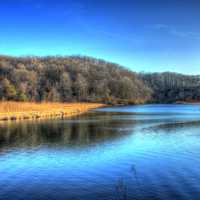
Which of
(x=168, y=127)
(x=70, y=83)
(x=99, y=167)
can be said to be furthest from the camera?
(x=70, y=83)

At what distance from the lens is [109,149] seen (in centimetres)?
1936

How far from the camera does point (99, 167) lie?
14.5 metres

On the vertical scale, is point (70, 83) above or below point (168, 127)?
above

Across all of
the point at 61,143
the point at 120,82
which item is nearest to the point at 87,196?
the point at 61,143

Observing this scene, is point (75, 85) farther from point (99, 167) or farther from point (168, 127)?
point (99, 167)

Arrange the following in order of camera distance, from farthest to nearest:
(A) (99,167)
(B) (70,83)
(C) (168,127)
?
(B) (70,83), (C) (168,127), (A) (99,167)

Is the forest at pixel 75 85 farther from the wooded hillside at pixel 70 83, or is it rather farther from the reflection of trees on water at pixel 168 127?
the reflection of trees on water at pixel 168 127

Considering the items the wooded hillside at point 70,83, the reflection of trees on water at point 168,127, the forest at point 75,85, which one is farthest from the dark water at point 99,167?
the wooded hillside at point 70,83

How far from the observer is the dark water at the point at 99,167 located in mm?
10648

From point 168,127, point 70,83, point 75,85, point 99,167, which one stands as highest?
point 70,83

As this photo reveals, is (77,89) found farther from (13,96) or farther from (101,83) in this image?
(13,96)

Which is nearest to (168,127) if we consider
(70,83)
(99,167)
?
(99,167)

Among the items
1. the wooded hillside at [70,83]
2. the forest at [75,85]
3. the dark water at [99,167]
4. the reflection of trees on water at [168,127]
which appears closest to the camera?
the dark water at [99,167]

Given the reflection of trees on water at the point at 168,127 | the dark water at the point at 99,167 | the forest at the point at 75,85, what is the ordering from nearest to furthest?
1. the dark water at the point at 99,167
2. the reflection of trees on water at the point at 168,127
3. the forest at the point at 75,85
